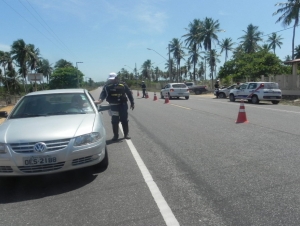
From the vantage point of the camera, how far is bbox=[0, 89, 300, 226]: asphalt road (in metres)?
3.81

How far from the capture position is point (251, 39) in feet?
215

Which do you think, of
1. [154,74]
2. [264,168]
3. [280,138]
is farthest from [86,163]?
[154,74]

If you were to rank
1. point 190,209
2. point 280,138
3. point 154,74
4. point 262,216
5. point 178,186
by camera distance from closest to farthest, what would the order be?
point 262,216, point 190,209, point 178,186, point 280,138, point 154,74

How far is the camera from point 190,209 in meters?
3.97

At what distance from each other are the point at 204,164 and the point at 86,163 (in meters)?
2.21

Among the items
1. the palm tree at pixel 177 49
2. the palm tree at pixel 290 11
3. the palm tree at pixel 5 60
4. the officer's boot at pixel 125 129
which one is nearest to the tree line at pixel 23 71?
the palm tree at pixel 5 60

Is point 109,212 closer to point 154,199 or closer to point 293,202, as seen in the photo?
point 154,199

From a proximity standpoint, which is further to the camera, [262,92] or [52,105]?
[262,92]

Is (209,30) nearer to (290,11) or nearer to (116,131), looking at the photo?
(290,11)

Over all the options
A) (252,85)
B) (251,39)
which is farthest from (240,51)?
(252,85)

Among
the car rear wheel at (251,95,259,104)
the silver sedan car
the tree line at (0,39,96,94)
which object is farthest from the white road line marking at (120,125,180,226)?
the tree line at (0,39,96,94)

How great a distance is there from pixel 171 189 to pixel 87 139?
4.92 ft

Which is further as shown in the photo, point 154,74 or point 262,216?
point 154,74

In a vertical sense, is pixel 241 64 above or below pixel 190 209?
above
